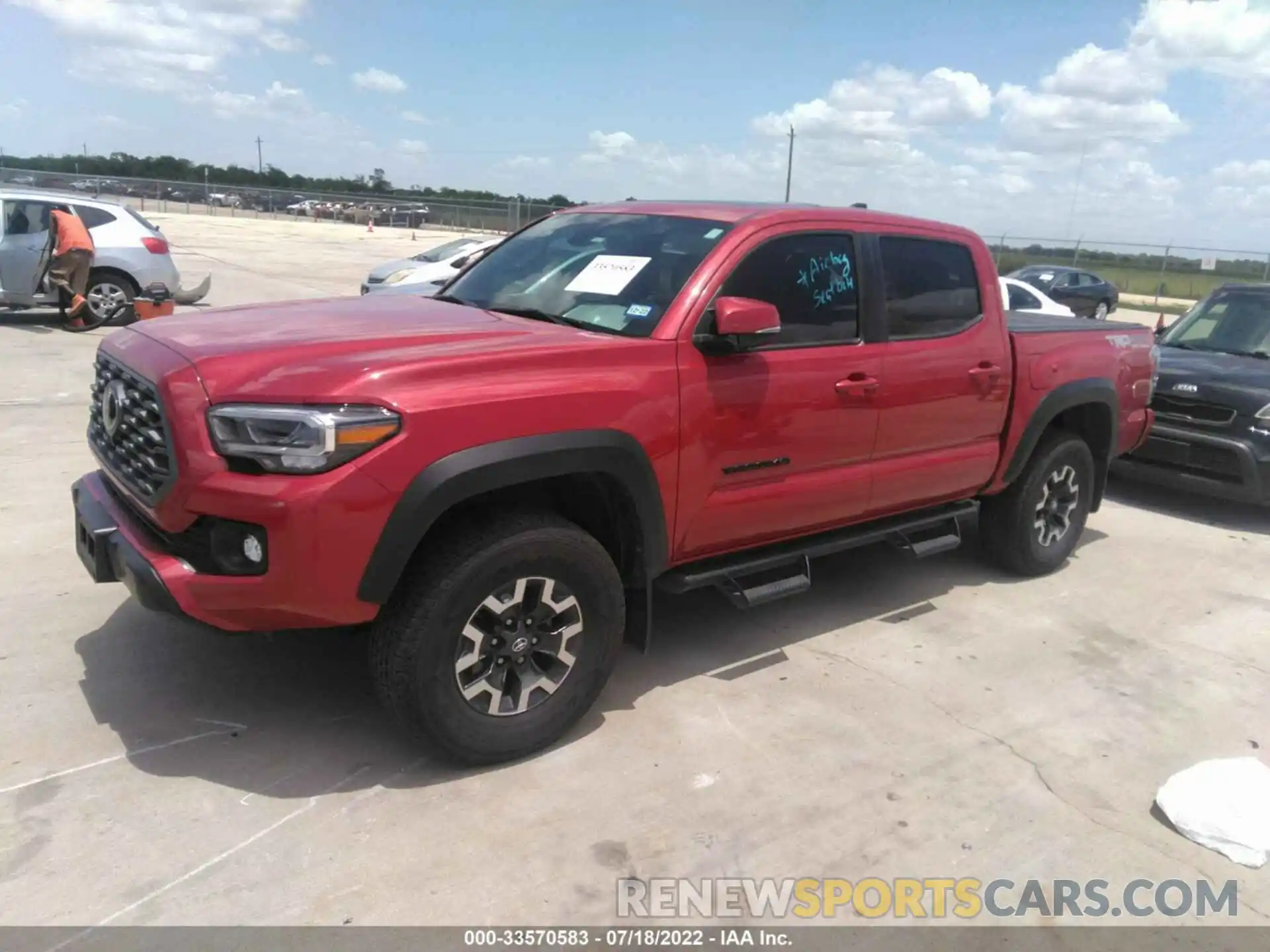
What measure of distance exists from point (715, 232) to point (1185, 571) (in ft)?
13.0

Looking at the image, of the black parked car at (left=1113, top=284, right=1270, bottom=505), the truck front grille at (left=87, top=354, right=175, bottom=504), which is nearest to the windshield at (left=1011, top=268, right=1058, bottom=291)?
the black parked car at (left=1113, top=284, right=1270, bottom=505)

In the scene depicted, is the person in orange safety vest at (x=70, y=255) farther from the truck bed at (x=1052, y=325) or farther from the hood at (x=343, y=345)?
the truck bed at (x=1052, y=325)

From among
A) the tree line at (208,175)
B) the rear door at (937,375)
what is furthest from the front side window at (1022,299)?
the tree line at (208,175)

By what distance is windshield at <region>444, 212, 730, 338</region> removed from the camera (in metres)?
3.83

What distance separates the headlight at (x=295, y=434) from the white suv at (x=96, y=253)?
10466 mm

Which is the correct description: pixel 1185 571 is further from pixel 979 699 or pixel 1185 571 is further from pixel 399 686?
pixel 399 686

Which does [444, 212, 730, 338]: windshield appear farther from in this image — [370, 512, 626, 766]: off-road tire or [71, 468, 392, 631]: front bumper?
[71, 468, 392, 631]: front bumper

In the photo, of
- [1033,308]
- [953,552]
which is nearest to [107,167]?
[1033,308]

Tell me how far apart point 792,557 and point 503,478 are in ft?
5.10

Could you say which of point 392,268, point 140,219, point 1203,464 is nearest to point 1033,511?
point 1203,464

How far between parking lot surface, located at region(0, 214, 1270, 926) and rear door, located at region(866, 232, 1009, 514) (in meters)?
0.76

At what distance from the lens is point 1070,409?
18.3 feet

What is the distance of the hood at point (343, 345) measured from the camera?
9.70ft

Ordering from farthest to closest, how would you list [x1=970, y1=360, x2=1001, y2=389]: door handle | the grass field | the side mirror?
the grass field → [x1=970, y1=360, x2=1001, y2=389]: door handle → the side mirror
